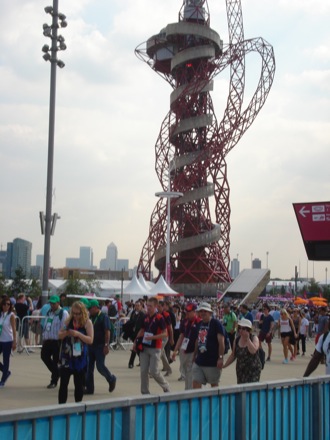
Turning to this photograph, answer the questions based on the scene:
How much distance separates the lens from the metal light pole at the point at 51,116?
20.8m

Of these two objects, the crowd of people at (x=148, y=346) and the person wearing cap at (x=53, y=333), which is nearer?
the crowd of people at (x=148, y=346)

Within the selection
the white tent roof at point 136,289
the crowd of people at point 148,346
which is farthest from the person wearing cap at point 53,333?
the white tent roof at point 136,289

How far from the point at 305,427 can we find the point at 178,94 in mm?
51698

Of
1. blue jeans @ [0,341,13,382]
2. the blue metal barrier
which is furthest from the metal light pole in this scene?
the blue metal barrier

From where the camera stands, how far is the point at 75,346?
8812 millimetres

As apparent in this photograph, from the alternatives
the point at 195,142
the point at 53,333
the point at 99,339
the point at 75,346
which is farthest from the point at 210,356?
the point at 195,142

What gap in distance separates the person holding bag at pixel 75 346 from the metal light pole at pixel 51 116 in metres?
11.8

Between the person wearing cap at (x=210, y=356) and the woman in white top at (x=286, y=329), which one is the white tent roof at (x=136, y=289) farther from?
the person wearing cap at (x=210, y=356)

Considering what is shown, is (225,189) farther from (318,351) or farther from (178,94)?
(318,351)

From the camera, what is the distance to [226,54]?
5472cm

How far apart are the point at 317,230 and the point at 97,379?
529 centimetres

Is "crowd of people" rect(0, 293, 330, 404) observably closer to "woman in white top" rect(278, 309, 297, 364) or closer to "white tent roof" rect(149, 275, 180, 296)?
"woman in white top" rect(278, 309, 297, 364)

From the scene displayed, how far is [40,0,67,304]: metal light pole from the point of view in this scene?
68.1 feet

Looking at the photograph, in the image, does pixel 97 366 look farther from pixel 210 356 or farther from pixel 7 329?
pixel 210 356
